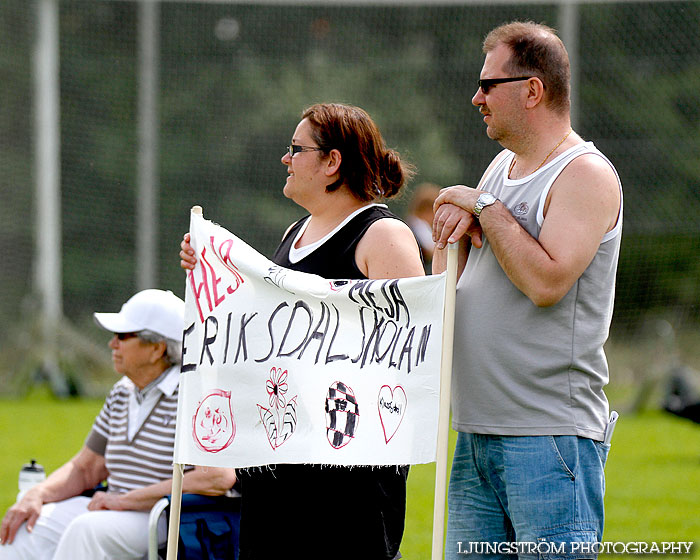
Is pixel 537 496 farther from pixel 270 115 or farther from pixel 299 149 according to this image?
pixel 270 115

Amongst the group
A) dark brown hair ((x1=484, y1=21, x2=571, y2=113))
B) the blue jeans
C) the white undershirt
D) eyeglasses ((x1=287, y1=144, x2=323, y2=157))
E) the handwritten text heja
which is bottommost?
the blue jeans

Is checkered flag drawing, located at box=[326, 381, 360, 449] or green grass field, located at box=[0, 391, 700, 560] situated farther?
green grass field, located at box=[0, 391, 700, 560]

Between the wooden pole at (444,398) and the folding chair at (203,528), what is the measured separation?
1134mm

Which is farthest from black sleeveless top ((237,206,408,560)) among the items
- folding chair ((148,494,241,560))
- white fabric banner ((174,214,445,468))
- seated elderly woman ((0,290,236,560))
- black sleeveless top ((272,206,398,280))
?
seated elderly woman ((0,290,236,560))

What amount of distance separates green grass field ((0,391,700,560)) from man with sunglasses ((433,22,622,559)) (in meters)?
2.63

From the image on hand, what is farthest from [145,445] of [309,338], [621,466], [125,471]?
[621,466]

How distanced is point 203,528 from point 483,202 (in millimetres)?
1659

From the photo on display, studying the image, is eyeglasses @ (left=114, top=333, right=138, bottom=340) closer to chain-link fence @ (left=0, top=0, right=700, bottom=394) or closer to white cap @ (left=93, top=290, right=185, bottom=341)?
white cap @ (left=93, top=290, right=185, bottom=341)

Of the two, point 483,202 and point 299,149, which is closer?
point 483,202

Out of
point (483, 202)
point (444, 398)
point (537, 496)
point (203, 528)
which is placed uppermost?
point (483, 202)

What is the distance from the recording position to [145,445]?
395 cm

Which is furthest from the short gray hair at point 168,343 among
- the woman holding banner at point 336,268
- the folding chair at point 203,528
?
the woman holding banner at point 336,268

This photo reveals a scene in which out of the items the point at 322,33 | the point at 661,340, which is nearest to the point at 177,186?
the point at 322,33

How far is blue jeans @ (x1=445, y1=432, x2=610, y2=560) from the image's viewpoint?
8.60ft
